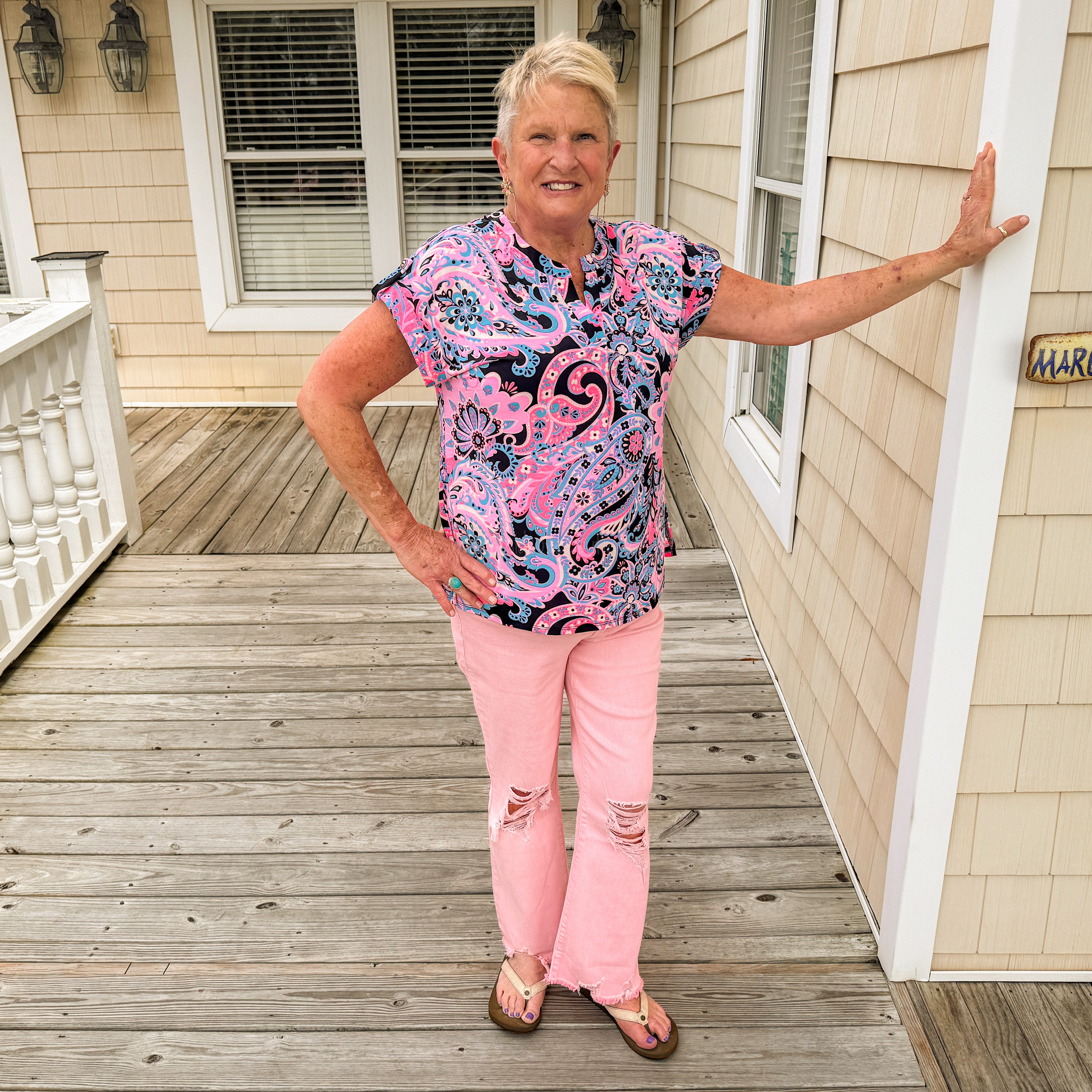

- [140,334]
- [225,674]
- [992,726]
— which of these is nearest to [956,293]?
[992,726]

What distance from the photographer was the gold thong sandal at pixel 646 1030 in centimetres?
165

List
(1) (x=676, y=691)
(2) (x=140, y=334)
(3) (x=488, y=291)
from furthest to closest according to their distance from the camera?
(2) (x=140, y=334) → (1) (x=676, y=691) → (3) (x=488, y=291)

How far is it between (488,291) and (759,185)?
203cm

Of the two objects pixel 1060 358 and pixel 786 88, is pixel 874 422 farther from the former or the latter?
pixel 786 88

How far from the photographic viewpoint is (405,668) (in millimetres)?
2938

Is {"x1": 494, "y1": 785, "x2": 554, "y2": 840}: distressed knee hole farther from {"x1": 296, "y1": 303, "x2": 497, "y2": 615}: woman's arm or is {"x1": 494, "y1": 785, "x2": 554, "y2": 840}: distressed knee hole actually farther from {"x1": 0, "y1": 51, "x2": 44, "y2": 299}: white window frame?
{"x1": 0, "y1": 51, "x2": 44, "y2": 299}: white window frame

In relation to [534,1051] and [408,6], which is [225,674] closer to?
[534,1051]

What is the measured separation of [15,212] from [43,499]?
10.2 ft

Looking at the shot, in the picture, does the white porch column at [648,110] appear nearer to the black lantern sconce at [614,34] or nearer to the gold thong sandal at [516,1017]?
the black lantern sconce at [614,34]

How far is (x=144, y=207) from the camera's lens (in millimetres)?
5488

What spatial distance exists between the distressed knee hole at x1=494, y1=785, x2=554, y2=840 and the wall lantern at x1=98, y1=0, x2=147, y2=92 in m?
4.89

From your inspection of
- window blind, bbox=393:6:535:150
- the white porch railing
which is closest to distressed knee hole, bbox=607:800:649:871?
the white porch railing

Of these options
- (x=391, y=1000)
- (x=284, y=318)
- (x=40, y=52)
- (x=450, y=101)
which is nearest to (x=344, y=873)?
(x=391, y=1000)

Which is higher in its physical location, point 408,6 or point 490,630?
point 408,6
